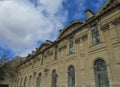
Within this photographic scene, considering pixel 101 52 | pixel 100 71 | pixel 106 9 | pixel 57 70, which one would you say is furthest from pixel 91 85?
pixel 106 9

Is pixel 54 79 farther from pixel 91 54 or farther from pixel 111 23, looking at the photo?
pixel 111 23

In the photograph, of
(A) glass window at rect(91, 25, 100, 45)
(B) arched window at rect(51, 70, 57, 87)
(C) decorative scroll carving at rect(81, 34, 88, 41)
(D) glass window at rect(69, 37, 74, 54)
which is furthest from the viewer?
(B) arched window at rect(51, 70, 57, 87)

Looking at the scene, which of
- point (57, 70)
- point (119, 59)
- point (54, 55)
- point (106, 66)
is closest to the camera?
point (119, 59)

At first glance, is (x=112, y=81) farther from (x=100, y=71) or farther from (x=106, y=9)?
(x=106, y=9)

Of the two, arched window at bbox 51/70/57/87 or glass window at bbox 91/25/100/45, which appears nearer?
glass window at bbox 91/25/100/45

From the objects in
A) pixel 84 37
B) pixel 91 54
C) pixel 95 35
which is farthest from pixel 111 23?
pixel 91 54

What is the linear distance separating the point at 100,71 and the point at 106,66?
0.85m

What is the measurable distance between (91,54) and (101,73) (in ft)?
6.84

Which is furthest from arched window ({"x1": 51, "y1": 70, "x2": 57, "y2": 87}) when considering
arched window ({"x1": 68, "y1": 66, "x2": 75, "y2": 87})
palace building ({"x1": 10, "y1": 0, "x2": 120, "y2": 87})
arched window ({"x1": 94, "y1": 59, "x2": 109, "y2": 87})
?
arched window ({"x1": 94, "y1": 59, "x2": 109, "y2": 87})

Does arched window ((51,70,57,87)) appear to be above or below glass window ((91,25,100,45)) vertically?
below

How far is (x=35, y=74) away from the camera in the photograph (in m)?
22.1

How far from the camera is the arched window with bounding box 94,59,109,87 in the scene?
Result: 1028 centimetres

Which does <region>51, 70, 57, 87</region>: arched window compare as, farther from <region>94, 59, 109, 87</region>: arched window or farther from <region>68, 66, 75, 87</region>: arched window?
<region>94, 59, 109, 87</region>: arched window

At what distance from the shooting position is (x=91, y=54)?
39.1 feet
